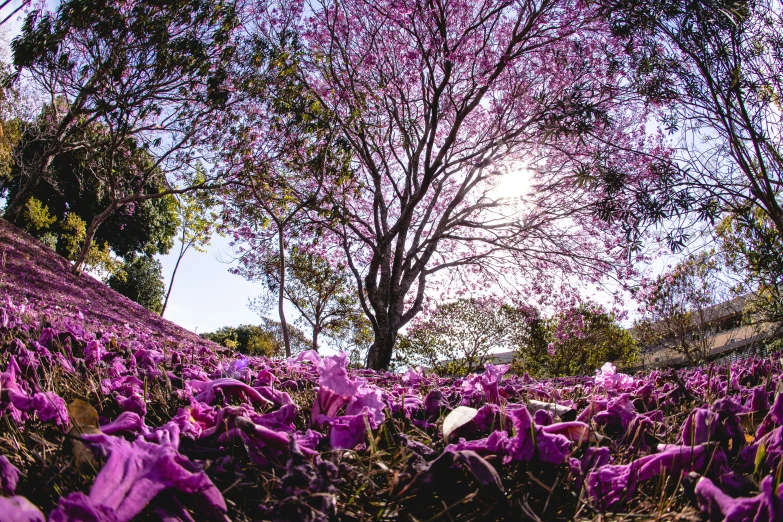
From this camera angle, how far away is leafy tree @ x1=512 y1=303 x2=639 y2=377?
1739 cm

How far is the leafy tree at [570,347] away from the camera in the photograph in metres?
17.4

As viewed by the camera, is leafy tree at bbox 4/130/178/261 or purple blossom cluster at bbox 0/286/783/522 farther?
leafy tree at bbox 4/130/178/261

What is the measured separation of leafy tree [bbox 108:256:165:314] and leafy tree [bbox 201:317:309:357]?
4093 mm

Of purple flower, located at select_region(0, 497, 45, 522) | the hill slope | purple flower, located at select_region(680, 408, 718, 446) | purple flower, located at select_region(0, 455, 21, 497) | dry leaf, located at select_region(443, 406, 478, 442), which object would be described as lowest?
purple flower, located at select_region(0, 455, 21, 497)

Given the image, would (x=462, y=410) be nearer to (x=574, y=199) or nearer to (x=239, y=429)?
(x=239, y=429)

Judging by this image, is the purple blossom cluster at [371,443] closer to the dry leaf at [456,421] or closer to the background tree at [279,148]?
the dry leaf at [456,421]

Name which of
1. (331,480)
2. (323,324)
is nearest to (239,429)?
(331,480)

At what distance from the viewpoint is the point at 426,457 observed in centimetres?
86

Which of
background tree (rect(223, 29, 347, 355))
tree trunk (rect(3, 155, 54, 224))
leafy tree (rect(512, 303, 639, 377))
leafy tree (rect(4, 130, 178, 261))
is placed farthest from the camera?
leafy tree (rect(4, 130, 178, 261))

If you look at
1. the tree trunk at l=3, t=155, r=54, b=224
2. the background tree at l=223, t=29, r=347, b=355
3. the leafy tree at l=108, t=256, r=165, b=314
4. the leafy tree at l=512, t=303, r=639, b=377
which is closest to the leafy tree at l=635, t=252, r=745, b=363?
the leafy tree at l=512, t=303, r=639, b=377

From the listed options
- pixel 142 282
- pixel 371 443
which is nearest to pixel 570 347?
pixel 371 443

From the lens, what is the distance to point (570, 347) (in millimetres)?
17547

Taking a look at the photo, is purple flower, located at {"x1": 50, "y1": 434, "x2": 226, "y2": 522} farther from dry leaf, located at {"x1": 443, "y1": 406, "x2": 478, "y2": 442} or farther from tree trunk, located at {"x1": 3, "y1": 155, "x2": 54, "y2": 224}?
tree trunk, located at {"x1": 3, "y1": 155, "x2": 54, "y2": 224}

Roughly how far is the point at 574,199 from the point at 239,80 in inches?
308
